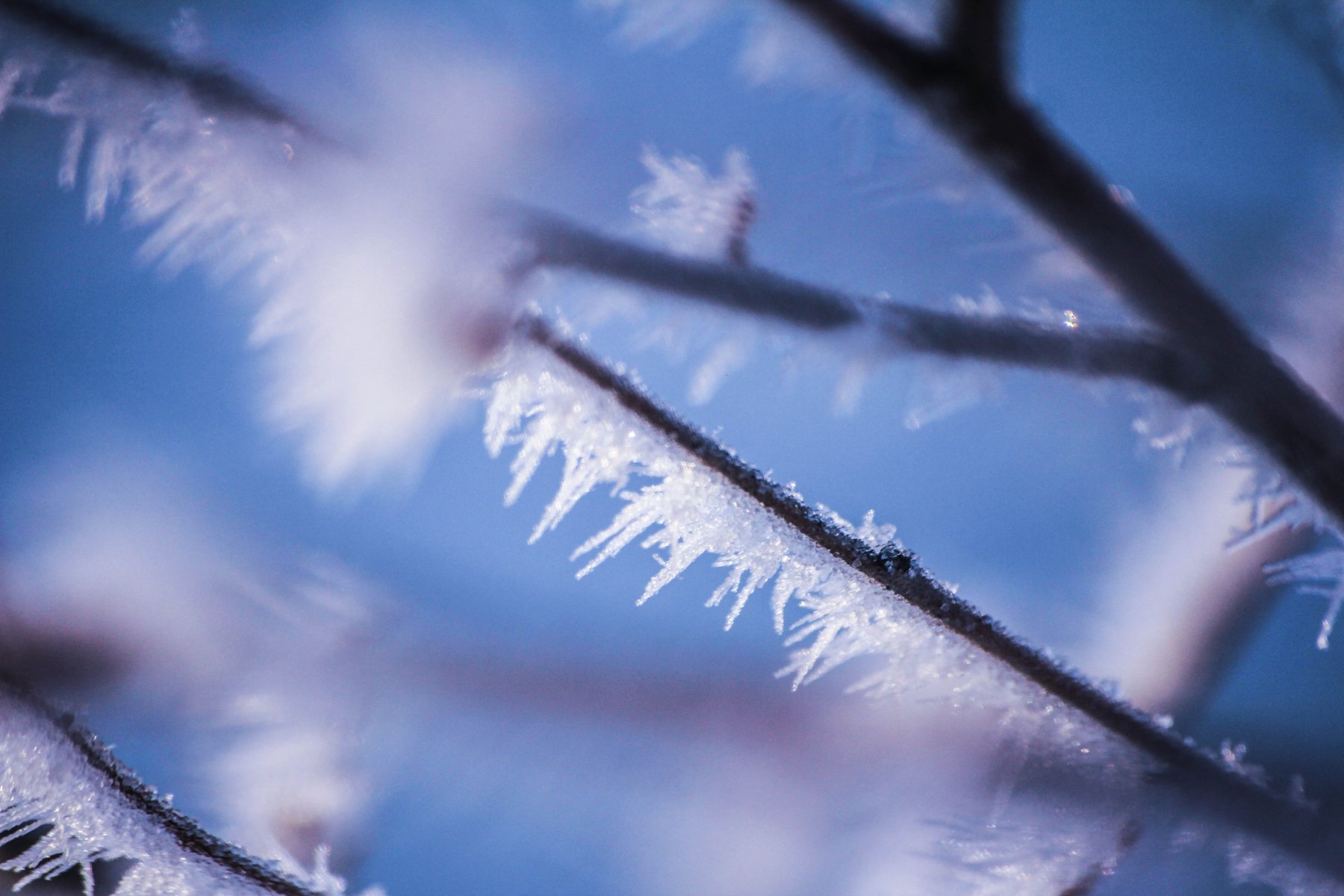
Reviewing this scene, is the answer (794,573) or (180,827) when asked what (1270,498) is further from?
(180,827)

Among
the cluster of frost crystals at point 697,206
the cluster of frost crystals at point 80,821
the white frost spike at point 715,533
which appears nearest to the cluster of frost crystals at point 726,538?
the white frost spike at point 715,533

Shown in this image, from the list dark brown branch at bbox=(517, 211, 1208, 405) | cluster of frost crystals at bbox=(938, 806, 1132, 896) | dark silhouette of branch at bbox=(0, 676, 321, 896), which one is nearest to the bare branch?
dark brown branch at bbox=(517, 211, 1208, 405)

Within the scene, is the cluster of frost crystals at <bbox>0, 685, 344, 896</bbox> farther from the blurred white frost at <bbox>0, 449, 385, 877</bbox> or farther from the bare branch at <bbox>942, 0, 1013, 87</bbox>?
the bare branch at <bbox>942, 0, 1013, 87</bbox>

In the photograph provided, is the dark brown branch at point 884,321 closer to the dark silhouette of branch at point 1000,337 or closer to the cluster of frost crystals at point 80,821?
the dark silhouette of branch at point 1000,337

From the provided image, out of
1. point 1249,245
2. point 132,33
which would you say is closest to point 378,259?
point 132,33

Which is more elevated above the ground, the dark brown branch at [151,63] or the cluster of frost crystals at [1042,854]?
the dark brown branch at [151,63]

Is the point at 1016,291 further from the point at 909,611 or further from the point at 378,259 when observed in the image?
the point at 378,259
